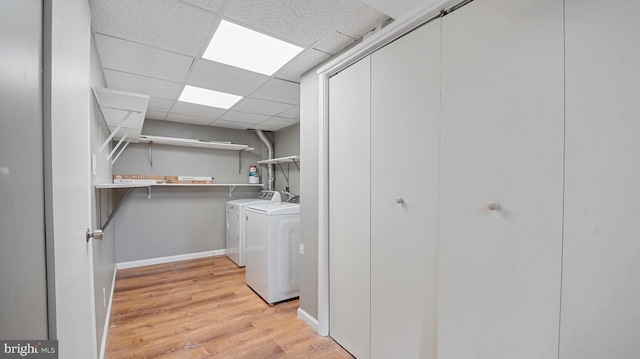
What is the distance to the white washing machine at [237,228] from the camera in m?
3.65

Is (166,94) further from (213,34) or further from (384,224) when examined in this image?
(384,224)

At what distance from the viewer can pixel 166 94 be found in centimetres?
271

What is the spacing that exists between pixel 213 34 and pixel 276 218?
1671mm

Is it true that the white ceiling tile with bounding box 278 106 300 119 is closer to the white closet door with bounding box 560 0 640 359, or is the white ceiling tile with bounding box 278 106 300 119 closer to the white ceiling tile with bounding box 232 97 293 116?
the white ceiling tile with bounding box 232 97 293 116

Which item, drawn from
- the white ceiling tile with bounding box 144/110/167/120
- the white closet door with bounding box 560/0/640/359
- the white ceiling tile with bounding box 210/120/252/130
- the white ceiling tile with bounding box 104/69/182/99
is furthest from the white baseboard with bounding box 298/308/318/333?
the white ceiling tile with bounding box 144/110/167/120

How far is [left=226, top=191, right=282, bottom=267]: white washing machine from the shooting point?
365cm

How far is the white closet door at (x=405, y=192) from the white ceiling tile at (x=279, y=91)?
3.68 ft

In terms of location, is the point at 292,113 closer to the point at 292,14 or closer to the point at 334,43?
the point at 334,43

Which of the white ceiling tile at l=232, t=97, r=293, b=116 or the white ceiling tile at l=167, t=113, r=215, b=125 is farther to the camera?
the white ceiling tile at l=167, t=113, r=215, b=125

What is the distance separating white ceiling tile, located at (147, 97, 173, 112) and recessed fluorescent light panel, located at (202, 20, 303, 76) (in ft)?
4.41

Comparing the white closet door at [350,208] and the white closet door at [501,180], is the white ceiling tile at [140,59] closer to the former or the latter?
the white closet door at [350,208]

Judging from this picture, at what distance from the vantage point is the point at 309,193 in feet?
7.21

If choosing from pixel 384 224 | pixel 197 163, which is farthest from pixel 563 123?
pixel 197 163

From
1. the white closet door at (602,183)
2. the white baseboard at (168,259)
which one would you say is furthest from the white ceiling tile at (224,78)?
the white baseboard at (168,259)
